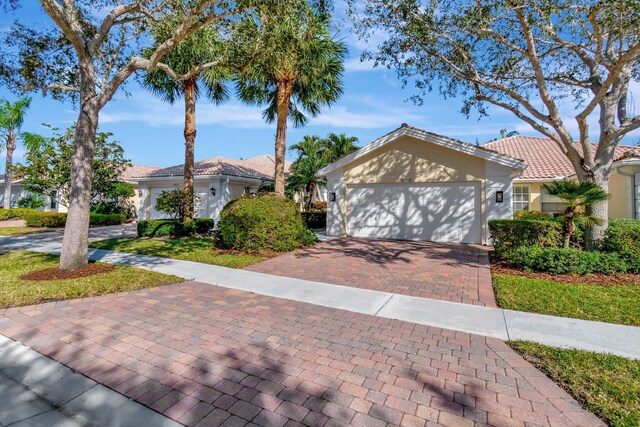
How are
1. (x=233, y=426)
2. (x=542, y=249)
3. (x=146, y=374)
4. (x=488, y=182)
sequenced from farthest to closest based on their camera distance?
1. (x=488, y=182)
2. (x=542, y=249)
3. (x=146, y=374)
4. (x=233, y=426)

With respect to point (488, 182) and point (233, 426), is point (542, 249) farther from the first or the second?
point (233, 426)

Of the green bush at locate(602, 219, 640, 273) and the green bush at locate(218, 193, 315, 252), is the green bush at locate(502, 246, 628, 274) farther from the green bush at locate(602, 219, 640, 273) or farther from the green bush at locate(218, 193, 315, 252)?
the green bush at locate(218, 193, 315, 252)

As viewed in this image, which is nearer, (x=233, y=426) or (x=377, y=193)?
(x=233, y=426)

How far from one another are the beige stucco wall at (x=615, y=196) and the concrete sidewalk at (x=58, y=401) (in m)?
16.0

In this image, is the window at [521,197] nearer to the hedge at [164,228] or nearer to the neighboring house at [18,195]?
the hedge at [164,228]

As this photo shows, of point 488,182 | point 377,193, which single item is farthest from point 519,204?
point 377,193

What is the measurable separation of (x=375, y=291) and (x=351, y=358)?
2.84m

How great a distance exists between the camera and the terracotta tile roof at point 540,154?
51.9 ft

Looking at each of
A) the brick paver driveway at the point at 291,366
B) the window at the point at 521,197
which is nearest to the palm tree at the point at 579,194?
the brick paver driveway at the point at 291,366

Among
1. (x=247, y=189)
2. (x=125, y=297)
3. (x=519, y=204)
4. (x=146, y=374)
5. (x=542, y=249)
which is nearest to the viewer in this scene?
(x=146, y=374)

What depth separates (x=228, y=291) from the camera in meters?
6.29

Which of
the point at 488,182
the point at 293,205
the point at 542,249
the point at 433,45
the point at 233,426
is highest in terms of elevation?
the point at 433,45

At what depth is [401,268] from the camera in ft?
27.7

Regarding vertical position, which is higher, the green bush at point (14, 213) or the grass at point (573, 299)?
the green bush at point (14, 213)
